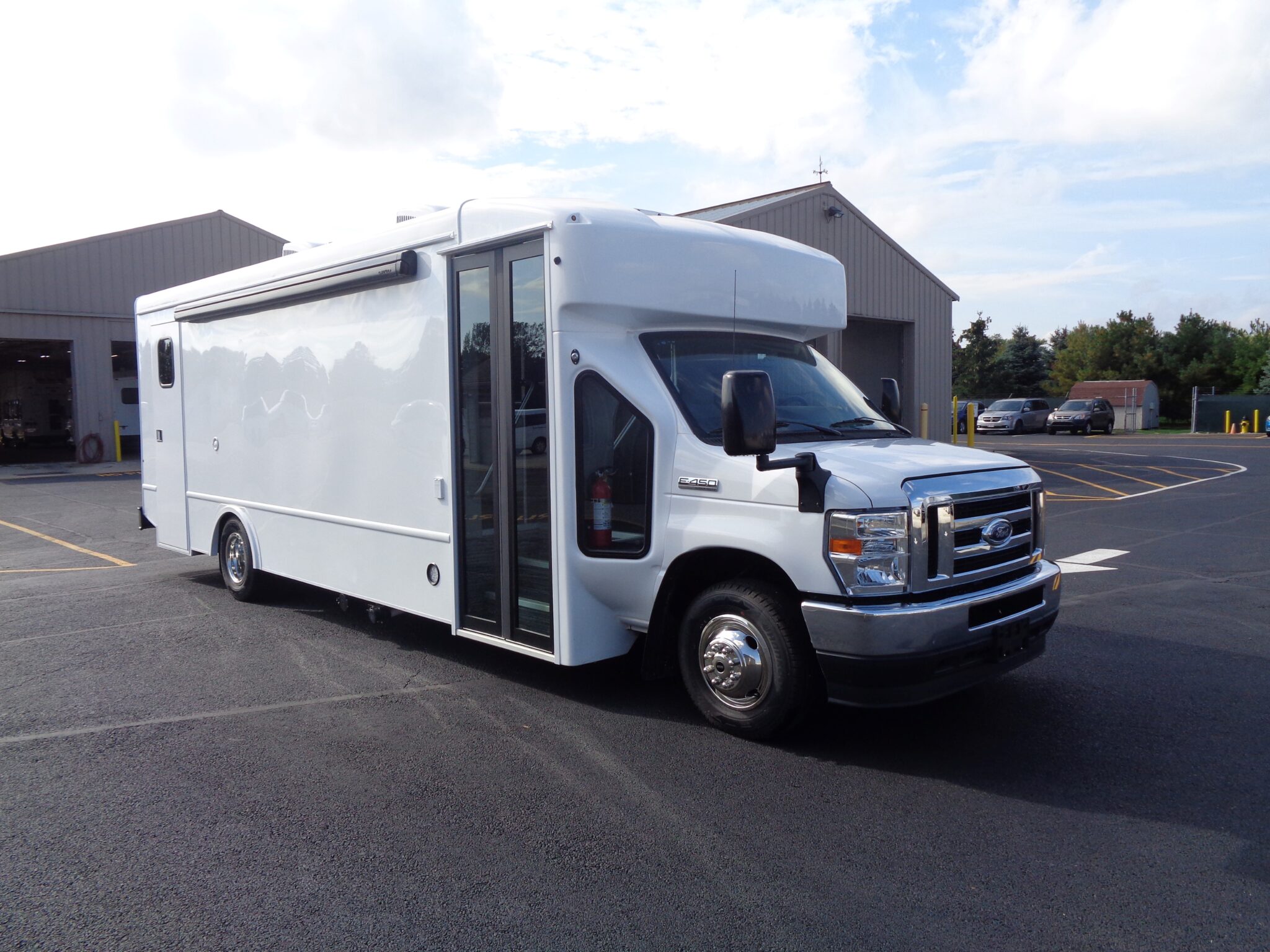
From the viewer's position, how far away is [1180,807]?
170 inches

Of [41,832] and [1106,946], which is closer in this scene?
[1106,946]

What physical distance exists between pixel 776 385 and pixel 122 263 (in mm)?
27586

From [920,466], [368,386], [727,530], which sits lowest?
[727,530]

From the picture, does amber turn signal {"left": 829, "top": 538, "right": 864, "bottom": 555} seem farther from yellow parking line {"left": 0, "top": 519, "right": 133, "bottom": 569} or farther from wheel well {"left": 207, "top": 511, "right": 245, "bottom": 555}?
yellow parking line {"left": 0, "top": 519, "right": 133, "bottom": 569}

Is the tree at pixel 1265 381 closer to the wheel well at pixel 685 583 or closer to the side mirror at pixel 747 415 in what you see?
the wheel well at pixel 685 583

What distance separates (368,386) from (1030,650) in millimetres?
4408

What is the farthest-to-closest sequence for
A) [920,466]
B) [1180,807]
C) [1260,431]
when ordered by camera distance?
1. [1260,431]
2. [920,466]
3. [1180,807]

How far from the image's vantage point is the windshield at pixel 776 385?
5.39 metres

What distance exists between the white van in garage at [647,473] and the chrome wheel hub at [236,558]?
1586 mm

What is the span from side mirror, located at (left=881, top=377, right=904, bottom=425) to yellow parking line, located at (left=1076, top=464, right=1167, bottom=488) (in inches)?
559

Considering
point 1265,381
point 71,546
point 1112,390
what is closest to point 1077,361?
point 1265,381

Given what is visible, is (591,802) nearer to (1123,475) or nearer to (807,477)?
(807,477)

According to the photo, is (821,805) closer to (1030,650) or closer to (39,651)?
(1030,650)

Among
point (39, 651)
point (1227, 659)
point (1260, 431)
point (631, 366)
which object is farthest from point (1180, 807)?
point (1260, 431)
